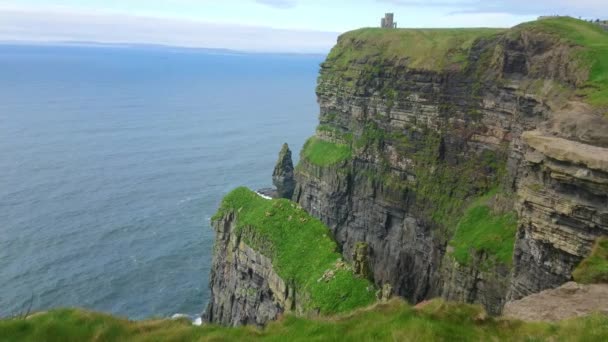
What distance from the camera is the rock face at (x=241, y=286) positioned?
38344mm

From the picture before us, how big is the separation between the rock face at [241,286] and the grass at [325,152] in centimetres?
2767

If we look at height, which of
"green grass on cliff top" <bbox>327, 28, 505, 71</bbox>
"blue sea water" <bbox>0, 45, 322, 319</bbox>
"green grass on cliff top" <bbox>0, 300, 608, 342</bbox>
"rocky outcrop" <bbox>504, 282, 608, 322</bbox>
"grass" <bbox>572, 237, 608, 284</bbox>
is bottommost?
"blue sea water" <bbox>0, 45, 322, 319</bbox>

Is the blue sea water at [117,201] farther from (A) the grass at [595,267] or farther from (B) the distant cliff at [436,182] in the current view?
(A) the grass at [595,267]

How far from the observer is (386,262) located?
62469mm

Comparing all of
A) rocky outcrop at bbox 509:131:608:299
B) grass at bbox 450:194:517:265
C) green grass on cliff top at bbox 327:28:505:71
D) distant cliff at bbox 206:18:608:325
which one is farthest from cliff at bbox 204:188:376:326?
green grass on cliff top at bbox 327:28:505:71

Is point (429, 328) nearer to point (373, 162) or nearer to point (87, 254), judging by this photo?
point (373, 162)

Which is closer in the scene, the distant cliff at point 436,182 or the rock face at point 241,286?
the distant cliff at point 436,182

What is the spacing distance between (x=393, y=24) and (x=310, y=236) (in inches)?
2336

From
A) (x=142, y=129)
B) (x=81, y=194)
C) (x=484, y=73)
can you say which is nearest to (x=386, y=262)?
(x=484, y=73)

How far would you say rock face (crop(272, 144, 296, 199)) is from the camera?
88.4 m

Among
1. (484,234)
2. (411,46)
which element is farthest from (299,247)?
(411,46)

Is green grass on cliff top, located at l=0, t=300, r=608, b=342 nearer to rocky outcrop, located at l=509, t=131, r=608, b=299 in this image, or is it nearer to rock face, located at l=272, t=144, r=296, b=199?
rocky outcrop, located at l=509, t=131, r=608, b=299

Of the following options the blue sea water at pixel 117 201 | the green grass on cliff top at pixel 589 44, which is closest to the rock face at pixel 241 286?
the blue sea water at pixel 117 201

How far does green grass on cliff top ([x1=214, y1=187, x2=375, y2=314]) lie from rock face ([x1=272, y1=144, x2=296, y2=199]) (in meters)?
40.1
